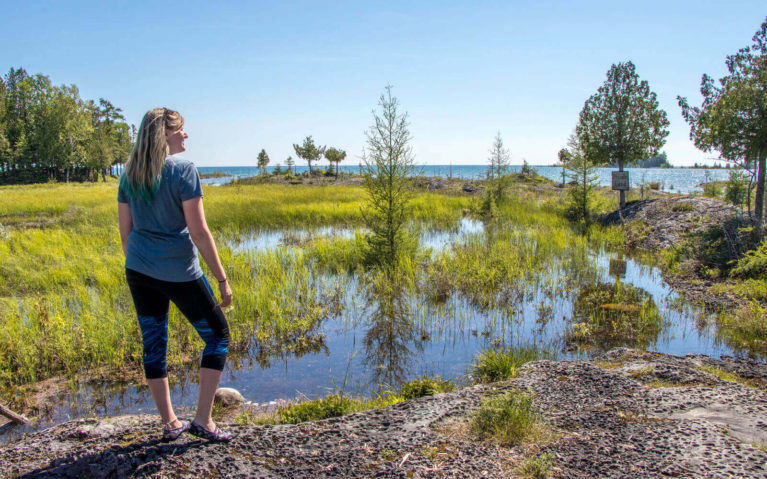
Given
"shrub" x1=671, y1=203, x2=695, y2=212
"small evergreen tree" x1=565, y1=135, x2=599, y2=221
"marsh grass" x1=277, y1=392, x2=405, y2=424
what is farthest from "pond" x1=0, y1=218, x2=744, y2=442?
"small evergreen tree" x1=565, y1=135, x2=599, y2=221

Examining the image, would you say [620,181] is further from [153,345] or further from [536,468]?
[153,345]

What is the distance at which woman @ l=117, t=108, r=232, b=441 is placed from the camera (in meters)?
2.98

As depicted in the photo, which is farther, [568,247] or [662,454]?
[568,247]

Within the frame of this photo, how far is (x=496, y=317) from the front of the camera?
26.0ft

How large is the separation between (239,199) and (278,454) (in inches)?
856

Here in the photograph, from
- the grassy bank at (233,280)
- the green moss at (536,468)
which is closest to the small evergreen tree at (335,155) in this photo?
the grassy bank at (233,280)

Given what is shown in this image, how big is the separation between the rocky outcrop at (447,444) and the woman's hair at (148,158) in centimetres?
193

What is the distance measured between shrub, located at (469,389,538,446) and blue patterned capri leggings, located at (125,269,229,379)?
85.5 inches

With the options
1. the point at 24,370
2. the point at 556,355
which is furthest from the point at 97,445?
the point at 556,355

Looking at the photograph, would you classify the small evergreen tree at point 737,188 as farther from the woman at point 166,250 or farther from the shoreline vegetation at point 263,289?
the woman at point 166,250

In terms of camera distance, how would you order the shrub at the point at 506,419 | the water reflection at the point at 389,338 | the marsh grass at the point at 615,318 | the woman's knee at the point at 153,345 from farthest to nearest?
1. the marsh grass at the point at 615,318
2. the water reflection at the point at 389,338
3. the shrub at the point at 506,419
4. the woman's knee at the point at 153,345

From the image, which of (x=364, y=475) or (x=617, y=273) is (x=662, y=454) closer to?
(x=364, y=475)

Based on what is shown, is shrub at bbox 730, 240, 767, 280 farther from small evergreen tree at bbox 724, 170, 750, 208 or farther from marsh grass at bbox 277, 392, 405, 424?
small evergreen tree at bbox 724, 170, 750, 208

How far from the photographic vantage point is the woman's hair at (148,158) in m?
2.94
